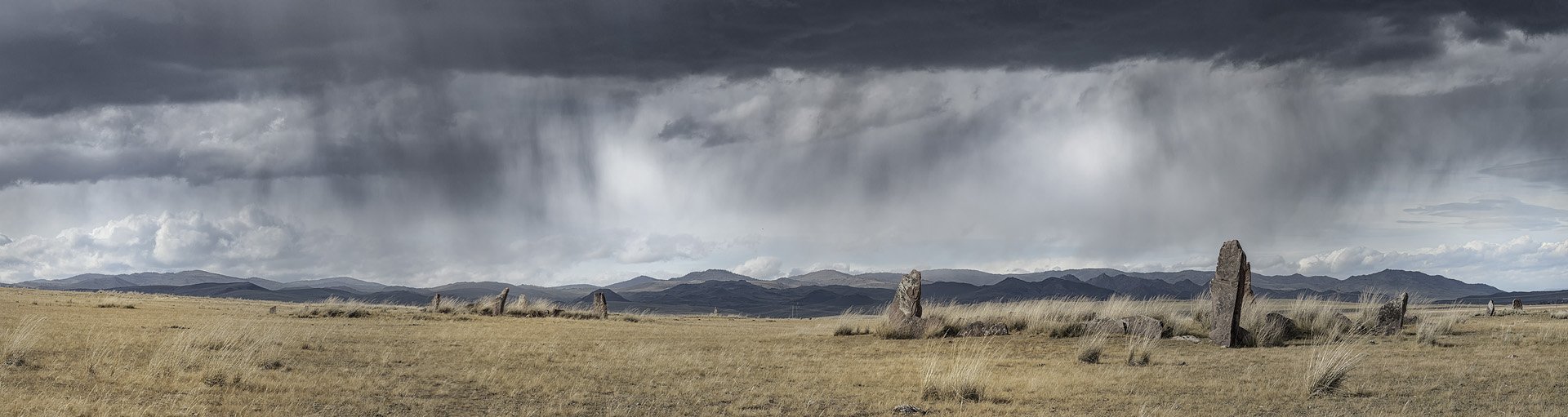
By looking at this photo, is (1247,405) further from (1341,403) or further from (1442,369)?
(1442,369)

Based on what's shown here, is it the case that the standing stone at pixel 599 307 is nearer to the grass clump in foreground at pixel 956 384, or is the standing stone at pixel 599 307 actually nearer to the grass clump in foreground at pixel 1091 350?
the grass clump in foreground at pixel 1091 350

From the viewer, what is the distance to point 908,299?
23.5 meters

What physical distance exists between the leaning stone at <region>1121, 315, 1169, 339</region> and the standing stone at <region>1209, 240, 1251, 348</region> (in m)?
0.98

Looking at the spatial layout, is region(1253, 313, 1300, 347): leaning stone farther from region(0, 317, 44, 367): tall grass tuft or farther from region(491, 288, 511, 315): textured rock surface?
region(491, 288, 511, 315): textured rock surface

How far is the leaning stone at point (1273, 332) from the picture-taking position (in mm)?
18188

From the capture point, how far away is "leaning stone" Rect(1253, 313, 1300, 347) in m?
18.2

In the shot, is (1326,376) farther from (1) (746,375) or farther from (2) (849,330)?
(2) (849,330)

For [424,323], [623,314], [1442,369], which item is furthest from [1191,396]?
[623,314]

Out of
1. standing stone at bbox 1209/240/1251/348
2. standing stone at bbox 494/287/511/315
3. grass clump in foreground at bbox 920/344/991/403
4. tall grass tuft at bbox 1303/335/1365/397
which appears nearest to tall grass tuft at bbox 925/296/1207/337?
standing stone at bbox 1209/240/1251/348

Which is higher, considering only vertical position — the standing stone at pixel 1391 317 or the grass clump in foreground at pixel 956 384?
the standing stone at pixel 1391 317

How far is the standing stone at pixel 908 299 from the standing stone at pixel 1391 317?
378 inches

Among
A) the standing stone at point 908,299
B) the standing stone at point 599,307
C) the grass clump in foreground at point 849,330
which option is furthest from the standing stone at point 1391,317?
the standing stone at point 599,307

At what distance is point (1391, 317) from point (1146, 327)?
6020 millimetres

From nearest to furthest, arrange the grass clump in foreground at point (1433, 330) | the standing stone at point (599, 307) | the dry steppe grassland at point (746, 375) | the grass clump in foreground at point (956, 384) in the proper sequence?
the dry steppe grassland at point (746, 375) < the grass clump in foreground at point (956, 384) < the grass clump in foreground at point (1433, 330) < the standing stone at point (599, 307)
